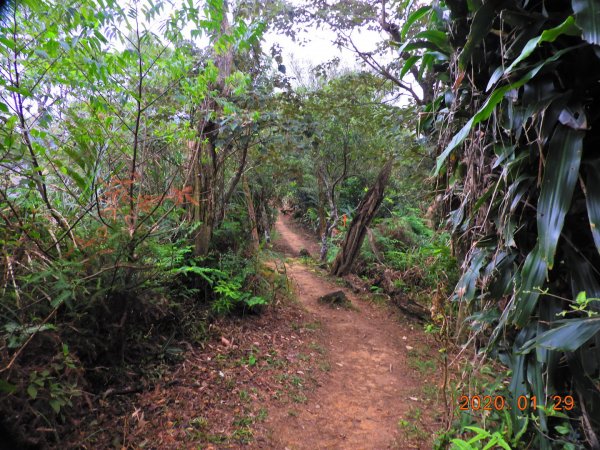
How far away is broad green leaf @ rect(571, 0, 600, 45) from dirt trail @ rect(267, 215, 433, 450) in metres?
2.88

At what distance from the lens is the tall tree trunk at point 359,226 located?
7.52m

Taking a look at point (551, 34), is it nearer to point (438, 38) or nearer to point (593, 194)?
point (593, 194)

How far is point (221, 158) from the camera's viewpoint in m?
4.86

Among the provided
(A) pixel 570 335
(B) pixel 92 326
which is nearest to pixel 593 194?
(A) pixel 570 335

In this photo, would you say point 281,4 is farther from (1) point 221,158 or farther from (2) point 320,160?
(2) point 320,160

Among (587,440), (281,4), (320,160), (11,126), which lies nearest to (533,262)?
(587,440)

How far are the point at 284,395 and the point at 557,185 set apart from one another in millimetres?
2997

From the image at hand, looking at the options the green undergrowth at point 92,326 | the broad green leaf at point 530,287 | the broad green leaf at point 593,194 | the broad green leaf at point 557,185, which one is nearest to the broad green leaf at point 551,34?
the broad green leaf at point 557,185

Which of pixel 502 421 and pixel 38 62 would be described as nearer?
pixel 502 421

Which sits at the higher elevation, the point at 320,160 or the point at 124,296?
the point at 320,160

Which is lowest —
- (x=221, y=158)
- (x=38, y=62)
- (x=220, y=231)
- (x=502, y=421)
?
(x=502, y=421)

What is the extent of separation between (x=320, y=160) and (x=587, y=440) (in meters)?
9.89
